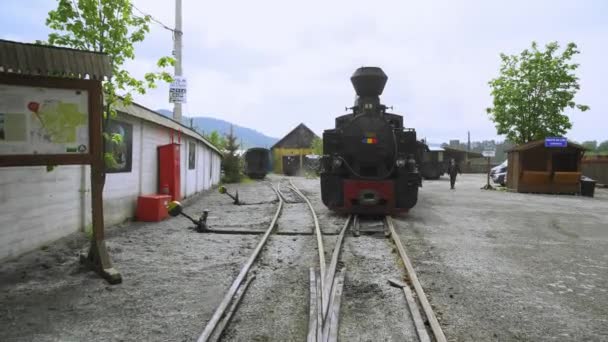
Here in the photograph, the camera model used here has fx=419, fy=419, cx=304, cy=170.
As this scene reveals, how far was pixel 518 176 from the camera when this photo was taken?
67.5 ft

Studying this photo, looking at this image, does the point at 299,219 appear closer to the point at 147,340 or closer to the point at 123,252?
the point at 123,252

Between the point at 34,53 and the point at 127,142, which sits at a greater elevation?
the point at 34,53

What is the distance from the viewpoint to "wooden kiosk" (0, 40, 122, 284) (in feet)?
15.0

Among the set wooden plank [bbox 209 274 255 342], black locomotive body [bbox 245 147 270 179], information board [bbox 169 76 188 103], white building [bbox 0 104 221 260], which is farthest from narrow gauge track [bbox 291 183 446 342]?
black locomotive body [bbox 245 147 270 179]

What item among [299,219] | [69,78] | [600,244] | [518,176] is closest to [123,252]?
[69,78]

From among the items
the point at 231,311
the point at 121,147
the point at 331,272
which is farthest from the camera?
the point at 121,147

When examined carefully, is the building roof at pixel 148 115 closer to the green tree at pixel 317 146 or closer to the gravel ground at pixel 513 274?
the gravel ground at pixel 513 274

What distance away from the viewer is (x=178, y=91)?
623 inches

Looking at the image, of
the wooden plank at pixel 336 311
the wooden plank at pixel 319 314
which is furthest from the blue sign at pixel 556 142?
the wooden plank at pixel 319 314

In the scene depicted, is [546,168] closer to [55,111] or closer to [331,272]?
[331,272]

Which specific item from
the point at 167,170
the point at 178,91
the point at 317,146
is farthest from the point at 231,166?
the point at 317,146

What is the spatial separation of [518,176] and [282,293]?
19.3 metres

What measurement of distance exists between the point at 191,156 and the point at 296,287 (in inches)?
453

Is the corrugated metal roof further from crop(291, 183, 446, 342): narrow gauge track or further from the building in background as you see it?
the building in background
